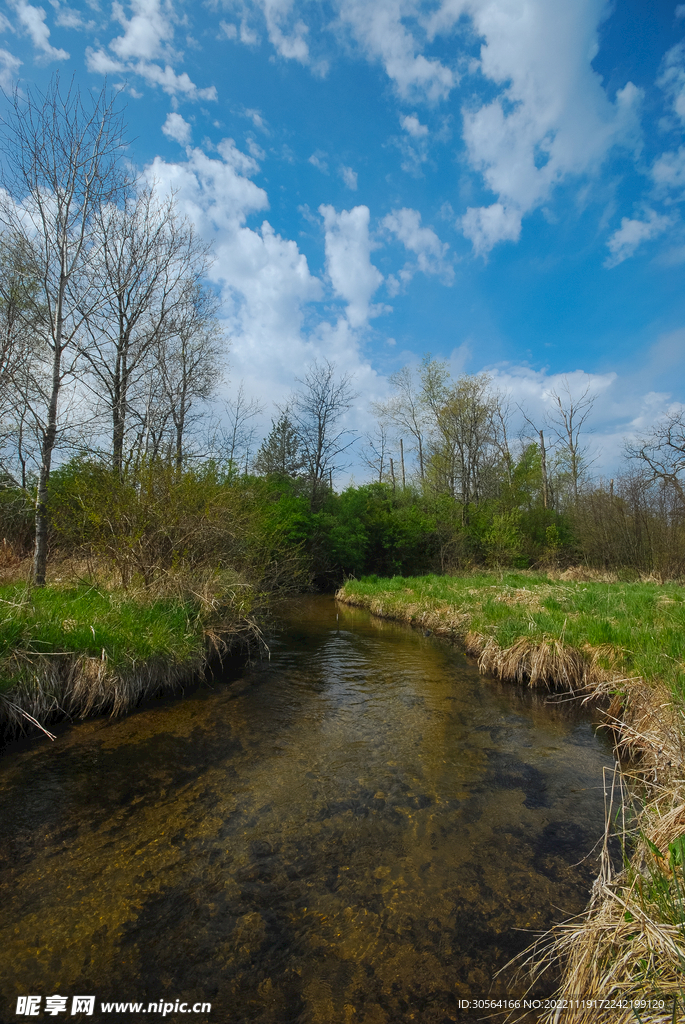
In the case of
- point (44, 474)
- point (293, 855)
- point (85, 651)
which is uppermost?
point (44, 474)

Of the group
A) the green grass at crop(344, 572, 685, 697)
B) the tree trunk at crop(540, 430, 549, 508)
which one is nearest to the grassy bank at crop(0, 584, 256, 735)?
the green grass at crop(344, 572, 685, 697)

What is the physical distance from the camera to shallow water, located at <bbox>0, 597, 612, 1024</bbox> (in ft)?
7.41

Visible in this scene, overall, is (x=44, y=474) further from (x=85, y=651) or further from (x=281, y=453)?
(x=281, y=453)

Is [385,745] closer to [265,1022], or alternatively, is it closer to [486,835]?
[486,835]

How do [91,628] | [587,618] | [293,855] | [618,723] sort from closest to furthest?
1. [293,855]
2. [618,723]
3. [91,628]
4. [587,618]

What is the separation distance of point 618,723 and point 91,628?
6296mm

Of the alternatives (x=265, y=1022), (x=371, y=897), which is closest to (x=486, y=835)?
(x=371, y=897)

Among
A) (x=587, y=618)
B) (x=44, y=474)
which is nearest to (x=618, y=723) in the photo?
(x=587, y=618)

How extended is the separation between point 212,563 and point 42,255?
603 cm

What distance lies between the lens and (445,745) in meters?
5.05

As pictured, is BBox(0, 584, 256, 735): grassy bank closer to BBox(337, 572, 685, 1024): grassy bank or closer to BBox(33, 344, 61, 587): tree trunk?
BBox(33, 344, 61, 587): tree trunk

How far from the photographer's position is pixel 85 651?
17.5ft

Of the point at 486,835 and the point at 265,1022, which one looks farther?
the point at 486,835

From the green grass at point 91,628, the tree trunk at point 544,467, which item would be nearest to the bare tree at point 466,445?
the tree trunk at point 544,467
